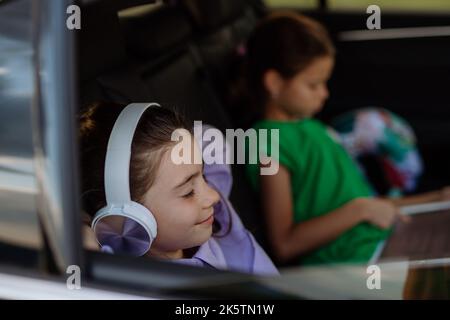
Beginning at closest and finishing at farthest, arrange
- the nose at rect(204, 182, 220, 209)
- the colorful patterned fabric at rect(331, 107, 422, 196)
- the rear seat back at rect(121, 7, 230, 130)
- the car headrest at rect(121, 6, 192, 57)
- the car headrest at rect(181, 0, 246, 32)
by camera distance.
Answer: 1. the nose at rect(204, 182, 220, 209)
2. the rear seat back at rect(121, 7, 230, 130)
3. the car headrest at rect(121, 6, 192, 57)
4. the car headrest at rect(181, 0, 246, 32)
5. the colorful patterned fabric at rect(331, 107, 422, 196)

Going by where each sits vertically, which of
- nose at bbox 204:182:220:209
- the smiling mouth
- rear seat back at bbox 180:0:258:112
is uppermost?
rear seat back at bbox 180:0:258:112

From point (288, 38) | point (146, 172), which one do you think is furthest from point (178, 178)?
point (288, 38)

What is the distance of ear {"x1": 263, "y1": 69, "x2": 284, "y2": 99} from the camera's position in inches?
81.7

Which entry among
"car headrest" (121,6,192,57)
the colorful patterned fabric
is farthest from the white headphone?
the colorful patterned fabric

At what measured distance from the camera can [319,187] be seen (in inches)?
81.9

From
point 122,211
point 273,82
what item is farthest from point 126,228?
point 273,82

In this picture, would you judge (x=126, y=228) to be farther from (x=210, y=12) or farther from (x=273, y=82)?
(x=210, y=12)

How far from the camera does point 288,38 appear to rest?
2.11m

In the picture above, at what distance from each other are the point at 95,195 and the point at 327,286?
0.39 m

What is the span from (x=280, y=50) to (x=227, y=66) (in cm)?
25

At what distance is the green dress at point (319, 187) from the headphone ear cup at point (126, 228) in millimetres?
600

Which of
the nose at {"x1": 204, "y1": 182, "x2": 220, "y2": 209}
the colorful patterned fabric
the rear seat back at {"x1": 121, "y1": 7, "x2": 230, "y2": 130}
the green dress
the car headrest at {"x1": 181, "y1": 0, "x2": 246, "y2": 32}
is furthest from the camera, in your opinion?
the colorful patterned fabric

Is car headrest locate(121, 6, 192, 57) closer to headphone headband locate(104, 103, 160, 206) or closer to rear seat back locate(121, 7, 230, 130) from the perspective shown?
rear seat back locate(121, 7, 230, 130)
